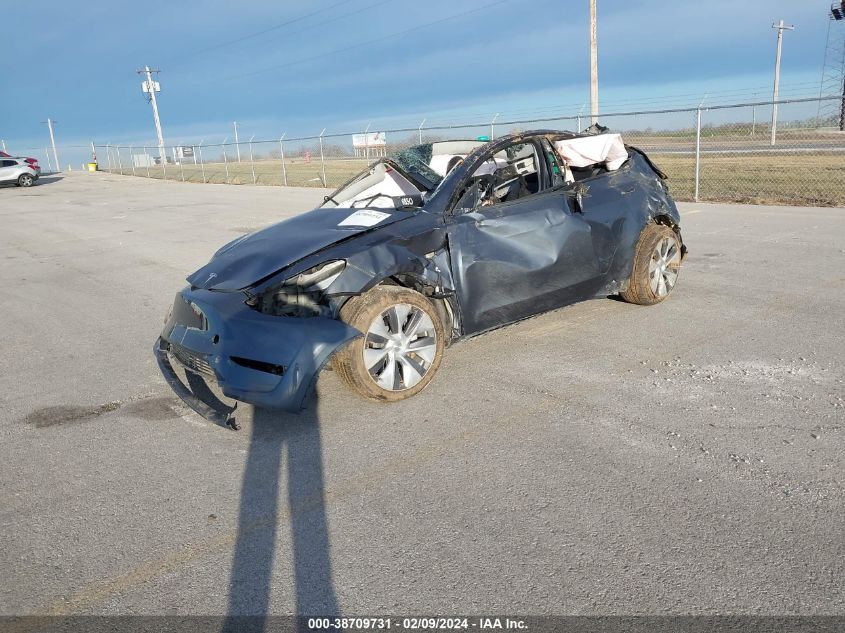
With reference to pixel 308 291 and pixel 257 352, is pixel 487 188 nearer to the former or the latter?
pixel 308 291

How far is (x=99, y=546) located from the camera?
3066 millimetres

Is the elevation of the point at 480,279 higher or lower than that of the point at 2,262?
higher

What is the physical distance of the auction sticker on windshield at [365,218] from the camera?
4.73 meters

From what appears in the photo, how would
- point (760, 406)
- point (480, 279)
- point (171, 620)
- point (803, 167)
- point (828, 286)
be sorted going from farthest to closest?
point (803, 167)
point (828, 286)
point (480, 279)
point (760, 406)
point (171, 620)

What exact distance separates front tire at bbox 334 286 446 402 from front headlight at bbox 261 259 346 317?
7.2 inches

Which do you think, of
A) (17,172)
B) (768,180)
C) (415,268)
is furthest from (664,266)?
(17,172)

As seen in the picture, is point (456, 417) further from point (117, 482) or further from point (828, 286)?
point (828, 286)

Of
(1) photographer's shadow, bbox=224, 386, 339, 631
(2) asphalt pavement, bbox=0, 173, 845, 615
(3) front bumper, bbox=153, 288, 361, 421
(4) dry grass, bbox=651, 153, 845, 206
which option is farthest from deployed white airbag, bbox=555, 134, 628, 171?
(4) dry grass, bbox=651, 153, 845, 206

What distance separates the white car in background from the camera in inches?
1294

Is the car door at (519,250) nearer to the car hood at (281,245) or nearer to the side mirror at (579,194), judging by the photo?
the side mirror at (579,194)

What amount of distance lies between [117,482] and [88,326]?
12.6 ft

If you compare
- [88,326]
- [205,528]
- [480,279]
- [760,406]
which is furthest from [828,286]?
[88,326]

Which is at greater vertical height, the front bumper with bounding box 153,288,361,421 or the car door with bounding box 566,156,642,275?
the car door with bounding box 566,156,642,275

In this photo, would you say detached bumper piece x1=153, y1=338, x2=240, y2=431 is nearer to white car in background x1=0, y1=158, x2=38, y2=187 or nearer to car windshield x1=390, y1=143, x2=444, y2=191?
car windshield x1=390, y1=143, x2=444, y2=191
